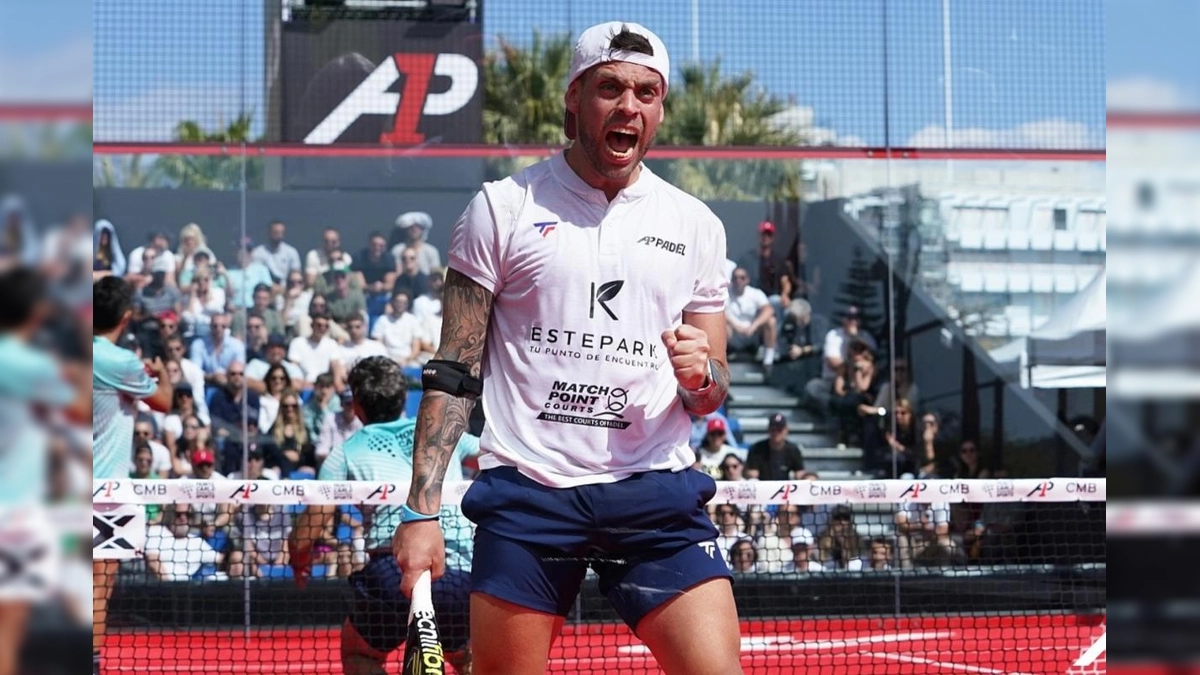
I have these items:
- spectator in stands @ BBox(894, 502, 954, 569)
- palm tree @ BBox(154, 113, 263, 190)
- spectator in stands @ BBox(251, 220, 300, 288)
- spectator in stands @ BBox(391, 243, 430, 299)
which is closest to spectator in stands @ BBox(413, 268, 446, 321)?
spectator in stands @ BBox(391, 243, 430, 299)

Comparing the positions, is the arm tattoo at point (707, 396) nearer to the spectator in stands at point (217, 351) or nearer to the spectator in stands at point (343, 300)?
the spectator in stands at point (217, 351)

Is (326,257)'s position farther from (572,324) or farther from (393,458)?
(572,324)

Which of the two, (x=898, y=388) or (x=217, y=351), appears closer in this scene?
(x=217, y=351)

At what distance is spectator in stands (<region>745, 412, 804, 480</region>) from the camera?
40.1ft

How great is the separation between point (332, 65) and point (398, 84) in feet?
1.80

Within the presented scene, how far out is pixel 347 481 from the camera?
7.79 metres

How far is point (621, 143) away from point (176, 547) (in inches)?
268

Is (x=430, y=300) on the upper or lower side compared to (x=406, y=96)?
lower

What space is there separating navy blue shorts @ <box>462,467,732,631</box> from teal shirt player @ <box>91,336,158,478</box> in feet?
→ 12.5

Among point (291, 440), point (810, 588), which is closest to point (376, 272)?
point (291, 440)

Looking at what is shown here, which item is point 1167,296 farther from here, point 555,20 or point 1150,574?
point 555,20

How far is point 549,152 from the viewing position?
1219cm

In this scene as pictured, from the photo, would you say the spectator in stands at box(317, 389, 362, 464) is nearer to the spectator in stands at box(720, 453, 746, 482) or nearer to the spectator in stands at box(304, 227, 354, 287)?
the spectator in stands at box(304, 227, 354, 287)

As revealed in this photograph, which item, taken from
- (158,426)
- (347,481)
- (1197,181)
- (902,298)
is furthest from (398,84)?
(1197,181)
